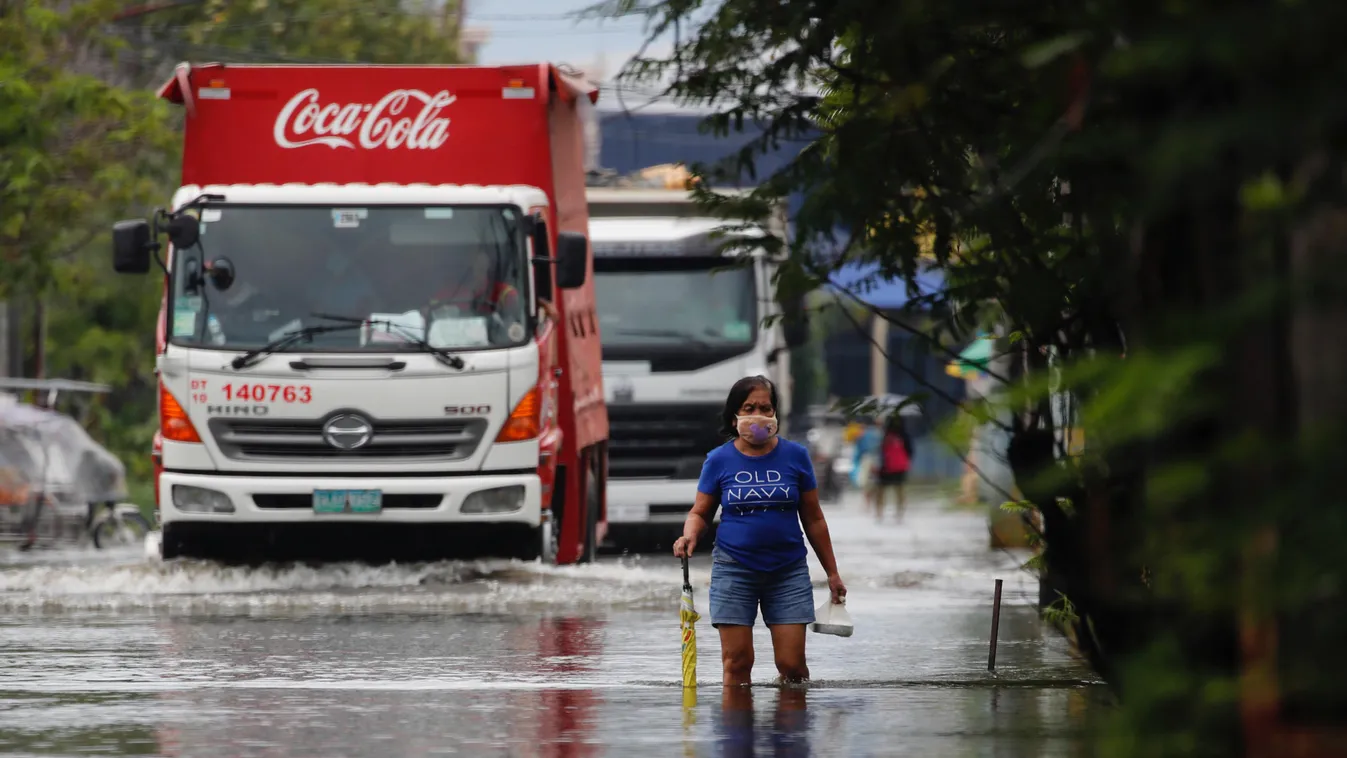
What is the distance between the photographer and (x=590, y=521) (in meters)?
20.2

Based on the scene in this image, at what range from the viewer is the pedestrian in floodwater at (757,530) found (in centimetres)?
1047

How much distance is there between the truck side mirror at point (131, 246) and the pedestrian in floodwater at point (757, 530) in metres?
7.48

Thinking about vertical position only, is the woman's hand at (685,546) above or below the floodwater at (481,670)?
above

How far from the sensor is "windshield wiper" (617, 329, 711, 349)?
22.9 meters

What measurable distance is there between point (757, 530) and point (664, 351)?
12.5 m

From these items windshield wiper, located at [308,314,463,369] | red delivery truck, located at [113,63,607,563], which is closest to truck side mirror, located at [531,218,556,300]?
red delivery truck, located at [113,63,607,563]

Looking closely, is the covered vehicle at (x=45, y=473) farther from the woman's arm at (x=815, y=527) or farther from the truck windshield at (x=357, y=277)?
the woman's arm at (x=815, y=527)

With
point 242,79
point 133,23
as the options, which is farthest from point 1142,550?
point 133,23

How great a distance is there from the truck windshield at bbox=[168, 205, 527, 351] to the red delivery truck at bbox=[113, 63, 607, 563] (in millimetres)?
14

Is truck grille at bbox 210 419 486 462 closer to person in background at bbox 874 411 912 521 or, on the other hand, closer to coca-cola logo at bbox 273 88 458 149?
coca-cola logo at bbox 273 88 458 149

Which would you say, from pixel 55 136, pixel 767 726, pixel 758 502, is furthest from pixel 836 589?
pixel 55 136

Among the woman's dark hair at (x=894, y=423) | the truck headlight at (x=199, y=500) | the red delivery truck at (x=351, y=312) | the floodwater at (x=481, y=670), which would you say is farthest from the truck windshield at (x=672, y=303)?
the woman's dark hair at (x=894, y=423)

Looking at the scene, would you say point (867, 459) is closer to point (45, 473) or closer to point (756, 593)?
point (45, 473)

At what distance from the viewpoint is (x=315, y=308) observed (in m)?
17.0
